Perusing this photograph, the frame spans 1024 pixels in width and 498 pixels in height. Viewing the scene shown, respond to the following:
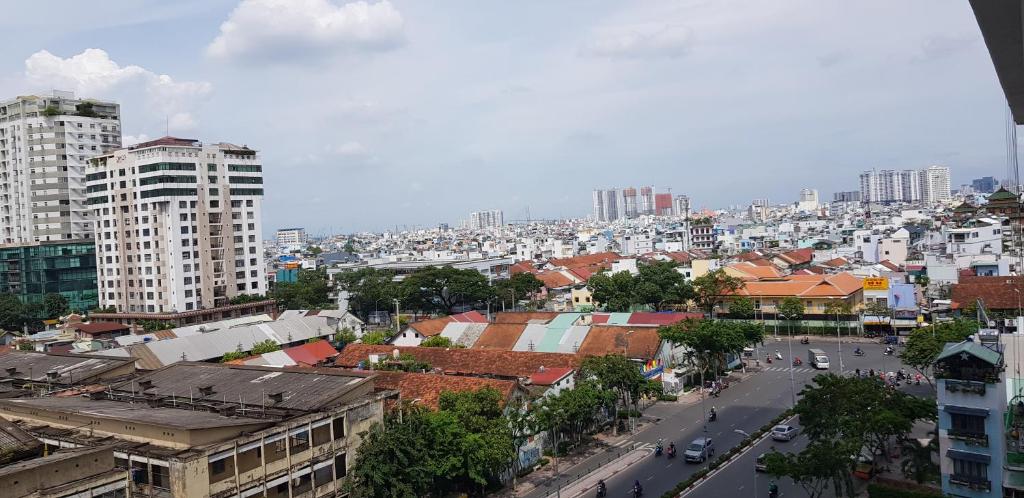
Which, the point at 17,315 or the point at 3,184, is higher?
the point at 3,184

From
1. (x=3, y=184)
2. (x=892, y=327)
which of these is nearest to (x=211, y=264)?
(x=3, y=184)

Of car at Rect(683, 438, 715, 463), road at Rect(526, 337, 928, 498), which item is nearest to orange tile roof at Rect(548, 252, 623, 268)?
road at Rect(526, 337, 928, 498)

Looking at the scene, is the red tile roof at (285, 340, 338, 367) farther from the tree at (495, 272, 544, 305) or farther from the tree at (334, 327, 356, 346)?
the tree at (495, 272, 544, 305)

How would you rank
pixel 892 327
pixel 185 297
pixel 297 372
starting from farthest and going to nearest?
pixel 185 297 → pixel 892 327 → pixel 297 372

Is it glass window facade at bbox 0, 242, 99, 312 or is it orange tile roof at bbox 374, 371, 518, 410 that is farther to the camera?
glass window facade at bbox 0, 242, 99, 312

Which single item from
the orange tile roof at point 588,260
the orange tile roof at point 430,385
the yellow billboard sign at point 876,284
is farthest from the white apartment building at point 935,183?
the orange tile roof at point 430,385

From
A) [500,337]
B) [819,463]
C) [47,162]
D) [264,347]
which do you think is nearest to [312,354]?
[264,347]

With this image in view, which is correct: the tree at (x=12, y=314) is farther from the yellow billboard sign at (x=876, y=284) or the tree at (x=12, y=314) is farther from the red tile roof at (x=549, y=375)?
the yellow billboard sign at (x=876, y=284)

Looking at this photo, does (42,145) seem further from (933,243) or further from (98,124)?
(933,243)
